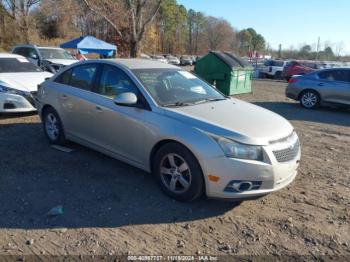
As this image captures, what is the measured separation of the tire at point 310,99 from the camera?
1150cm

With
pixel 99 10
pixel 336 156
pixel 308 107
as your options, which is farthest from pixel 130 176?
pixel 99 10

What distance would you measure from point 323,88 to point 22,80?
8.79 meters

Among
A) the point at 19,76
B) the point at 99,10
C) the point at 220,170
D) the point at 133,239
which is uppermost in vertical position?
the point at 99,10

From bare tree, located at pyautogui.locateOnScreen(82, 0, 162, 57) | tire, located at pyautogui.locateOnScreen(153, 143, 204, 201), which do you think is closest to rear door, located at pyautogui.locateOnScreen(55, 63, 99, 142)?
tire, located at pyautogui.locateOnScreen(153, 143, 204, 201)

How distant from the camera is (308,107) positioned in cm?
1169

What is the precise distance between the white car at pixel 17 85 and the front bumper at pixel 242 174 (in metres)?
5.56

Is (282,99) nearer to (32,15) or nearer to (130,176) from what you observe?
(130,176)

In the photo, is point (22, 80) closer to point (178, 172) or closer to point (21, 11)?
point (178, 172)

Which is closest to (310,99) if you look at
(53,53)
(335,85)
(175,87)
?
(335,85)

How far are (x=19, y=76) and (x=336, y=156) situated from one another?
7.13 metres

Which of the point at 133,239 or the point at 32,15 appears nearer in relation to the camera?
the point at 133,239

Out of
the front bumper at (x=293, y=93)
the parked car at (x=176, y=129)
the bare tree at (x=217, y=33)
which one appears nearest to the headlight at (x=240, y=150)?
the parked car at (x=176, y=129)

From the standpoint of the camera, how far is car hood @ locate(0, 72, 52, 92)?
7953 millimetres

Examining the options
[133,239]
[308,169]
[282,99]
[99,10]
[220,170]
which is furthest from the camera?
[99,10]
